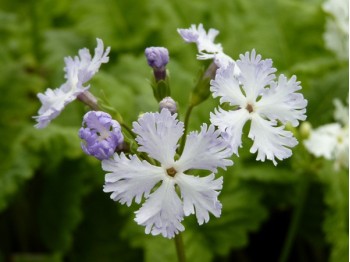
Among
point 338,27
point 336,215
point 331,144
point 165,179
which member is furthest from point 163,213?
point 338,27

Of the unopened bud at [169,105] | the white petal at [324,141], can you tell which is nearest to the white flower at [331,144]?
the white petal at [324,141]

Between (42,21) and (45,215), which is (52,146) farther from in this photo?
(42,21)

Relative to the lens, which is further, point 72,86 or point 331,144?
point 331,144

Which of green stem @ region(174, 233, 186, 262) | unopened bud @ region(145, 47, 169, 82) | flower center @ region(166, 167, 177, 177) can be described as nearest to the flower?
flower center @ region(166, 167, 177, 177)

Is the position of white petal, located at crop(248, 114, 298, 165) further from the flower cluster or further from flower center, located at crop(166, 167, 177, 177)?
flower center, located at crop(166, 167, 177, 177)

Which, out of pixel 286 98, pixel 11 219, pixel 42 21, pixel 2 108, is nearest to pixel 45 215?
pixel 11 219

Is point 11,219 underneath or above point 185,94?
underneath

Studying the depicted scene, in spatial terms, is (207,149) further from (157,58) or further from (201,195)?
(157,58)
